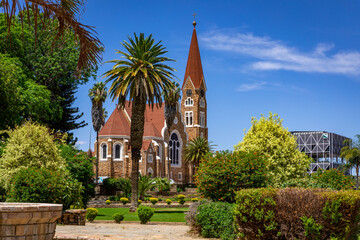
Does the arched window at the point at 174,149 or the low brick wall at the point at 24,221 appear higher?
the arched window at the point at 174,149

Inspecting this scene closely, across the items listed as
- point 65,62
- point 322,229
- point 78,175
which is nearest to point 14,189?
point 78,175

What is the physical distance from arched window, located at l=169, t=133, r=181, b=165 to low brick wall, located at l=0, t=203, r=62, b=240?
65.6 metres

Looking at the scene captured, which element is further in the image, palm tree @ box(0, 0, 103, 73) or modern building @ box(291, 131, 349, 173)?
modern building @ box(291, 131, 349, 173)

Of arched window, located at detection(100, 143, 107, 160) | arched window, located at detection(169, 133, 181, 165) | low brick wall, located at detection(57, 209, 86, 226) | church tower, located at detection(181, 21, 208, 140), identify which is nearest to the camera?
low brick wall, located at detection(57, 209, 86, 226)

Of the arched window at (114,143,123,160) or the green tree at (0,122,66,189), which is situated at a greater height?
the arched window at (114,143,123,160)

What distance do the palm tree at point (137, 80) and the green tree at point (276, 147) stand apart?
7672 mm

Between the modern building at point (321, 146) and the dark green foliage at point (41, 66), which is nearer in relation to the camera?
the dark green foliage at point (41, 66)

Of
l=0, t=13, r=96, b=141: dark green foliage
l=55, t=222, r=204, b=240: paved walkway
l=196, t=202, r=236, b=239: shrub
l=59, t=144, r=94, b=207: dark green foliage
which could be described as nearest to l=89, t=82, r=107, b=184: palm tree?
l=0, t=13, r=96, b=141: dark green foliage

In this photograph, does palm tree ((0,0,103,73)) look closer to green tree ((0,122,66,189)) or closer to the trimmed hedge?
the trimmed hedge

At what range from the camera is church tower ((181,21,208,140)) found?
269 feet

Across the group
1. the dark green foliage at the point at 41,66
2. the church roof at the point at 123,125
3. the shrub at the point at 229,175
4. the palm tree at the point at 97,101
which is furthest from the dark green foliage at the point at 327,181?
the church roof at the point at 123,125

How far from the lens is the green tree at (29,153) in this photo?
67.9ft

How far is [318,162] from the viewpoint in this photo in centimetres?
11119

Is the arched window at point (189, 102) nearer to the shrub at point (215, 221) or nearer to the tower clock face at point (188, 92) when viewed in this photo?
the tower clock face at point (188, 92)
